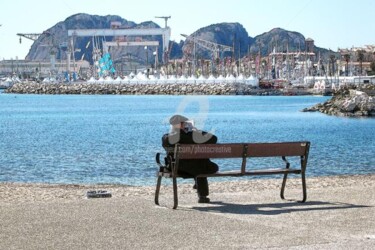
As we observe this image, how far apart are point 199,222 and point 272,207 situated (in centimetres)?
114

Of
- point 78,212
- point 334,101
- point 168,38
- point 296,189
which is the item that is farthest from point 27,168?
point 168,38

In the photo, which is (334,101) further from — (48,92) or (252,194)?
(48,92)

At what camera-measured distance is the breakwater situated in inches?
4872

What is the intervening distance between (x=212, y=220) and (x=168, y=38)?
6838 inches

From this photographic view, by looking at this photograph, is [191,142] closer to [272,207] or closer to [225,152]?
[225,152]

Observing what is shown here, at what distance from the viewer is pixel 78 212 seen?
7723 millimetres

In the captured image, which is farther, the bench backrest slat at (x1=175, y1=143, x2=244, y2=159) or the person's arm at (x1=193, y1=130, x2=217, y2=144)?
the person's arm at (x1=193, y1=130, x2=217, y2=144)

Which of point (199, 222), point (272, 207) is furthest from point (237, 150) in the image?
point (199, 222)

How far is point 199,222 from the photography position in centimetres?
724

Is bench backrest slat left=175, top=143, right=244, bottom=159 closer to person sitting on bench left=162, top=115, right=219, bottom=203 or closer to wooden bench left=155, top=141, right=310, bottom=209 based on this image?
wooden bench left=155, top=141, right=310, bottom=209

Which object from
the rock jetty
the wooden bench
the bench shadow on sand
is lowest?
the rock jetty

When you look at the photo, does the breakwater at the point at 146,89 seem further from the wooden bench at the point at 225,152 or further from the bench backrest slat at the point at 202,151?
the bench backrest slat at the point at 202,151

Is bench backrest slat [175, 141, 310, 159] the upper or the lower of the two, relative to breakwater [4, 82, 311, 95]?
upper

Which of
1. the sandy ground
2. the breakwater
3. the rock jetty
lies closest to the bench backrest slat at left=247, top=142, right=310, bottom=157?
the sandy ground
